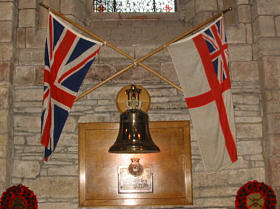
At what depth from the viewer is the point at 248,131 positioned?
4.14m

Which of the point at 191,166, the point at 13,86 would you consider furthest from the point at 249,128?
the point at 13,86

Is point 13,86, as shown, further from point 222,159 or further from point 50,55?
point 222,159

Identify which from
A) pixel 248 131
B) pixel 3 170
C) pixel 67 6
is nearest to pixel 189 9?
pixel 67 6

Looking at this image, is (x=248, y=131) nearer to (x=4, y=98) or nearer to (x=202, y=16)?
(x=202, y=16)

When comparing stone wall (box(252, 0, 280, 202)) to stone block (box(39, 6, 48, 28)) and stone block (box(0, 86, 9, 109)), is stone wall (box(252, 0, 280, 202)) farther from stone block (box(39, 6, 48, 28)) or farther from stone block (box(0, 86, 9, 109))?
stone block (box(0, 86, 9, 109))

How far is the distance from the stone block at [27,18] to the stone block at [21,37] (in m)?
0.07

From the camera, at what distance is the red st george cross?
3.75 m

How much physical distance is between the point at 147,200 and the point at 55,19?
2.06 metres

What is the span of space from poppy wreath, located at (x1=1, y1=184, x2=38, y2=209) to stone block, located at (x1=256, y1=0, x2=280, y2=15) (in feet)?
10.2

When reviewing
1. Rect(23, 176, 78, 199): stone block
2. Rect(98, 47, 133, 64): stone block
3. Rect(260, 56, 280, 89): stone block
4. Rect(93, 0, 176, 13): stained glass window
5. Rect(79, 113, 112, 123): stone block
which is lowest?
Rect(23, 176, 78, 199): stone block

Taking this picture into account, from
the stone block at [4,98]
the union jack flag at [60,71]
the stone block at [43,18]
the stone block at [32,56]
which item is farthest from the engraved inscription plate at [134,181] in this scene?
the stone block at [43,18]

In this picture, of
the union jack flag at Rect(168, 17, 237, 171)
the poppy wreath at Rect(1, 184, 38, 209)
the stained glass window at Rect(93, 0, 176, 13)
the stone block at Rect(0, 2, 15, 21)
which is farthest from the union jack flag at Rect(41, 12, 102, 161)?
the stained glass window at Rect(93, 0, 176, 13)

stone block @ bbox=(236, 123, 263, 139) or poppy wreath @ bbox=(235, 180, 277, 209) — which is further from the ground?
stone block @ bbox=(236, 123, 263, 139)

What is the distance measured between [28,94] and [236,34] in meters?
2.43
